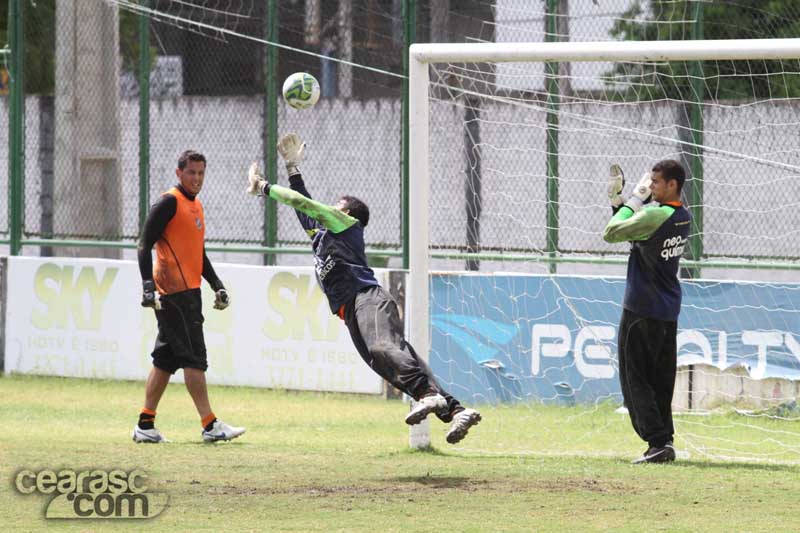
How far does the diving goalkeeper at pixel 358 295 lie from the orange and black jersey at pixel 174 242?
3.85ft

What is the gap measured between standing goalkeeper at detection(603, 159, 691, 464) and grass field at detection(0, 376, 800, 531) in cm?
34

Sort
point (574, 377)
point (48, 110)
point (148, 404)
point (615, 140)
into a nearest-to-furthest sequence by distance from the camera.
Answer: point (148, 404), point (574, 377), point (615, 140), point (48, 110)

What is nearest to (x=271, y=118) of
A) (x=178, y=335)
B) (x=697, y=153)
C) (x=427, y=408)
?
(x=697, y=153)

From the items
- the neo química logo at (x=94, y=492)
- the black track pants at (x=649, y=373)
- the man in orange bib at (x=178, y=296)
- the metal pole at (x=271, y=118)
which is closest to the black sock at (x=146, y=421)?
the man in orange bib at (x=178, y=296)

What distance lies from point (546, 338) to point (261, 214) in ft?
14.0

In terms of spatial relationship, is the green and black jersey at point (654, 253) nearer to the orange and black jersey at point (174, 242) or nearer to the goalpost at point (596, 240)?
the goalpost at point (596, 240)

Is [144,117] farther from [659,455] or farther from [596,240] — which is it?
[659,455]

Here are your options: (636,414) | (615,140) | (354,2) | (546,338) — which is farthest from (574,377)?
(354,2)

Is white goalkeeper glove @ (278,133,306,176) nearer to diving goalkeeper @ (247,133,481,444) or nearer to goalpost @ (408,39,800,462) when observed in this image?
diving goalkeeper @ (247,133,481,444)

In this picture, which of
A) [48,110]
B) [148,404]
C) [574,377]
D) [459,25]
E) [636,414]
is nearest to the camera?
[636,414]

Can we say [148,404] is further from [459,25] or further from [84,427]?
[459,25]

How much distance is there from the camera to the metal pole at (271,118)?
15.0m

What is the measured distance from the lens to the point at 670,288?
30.8ft

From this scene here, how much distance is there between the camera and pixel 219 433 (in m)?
10.3
